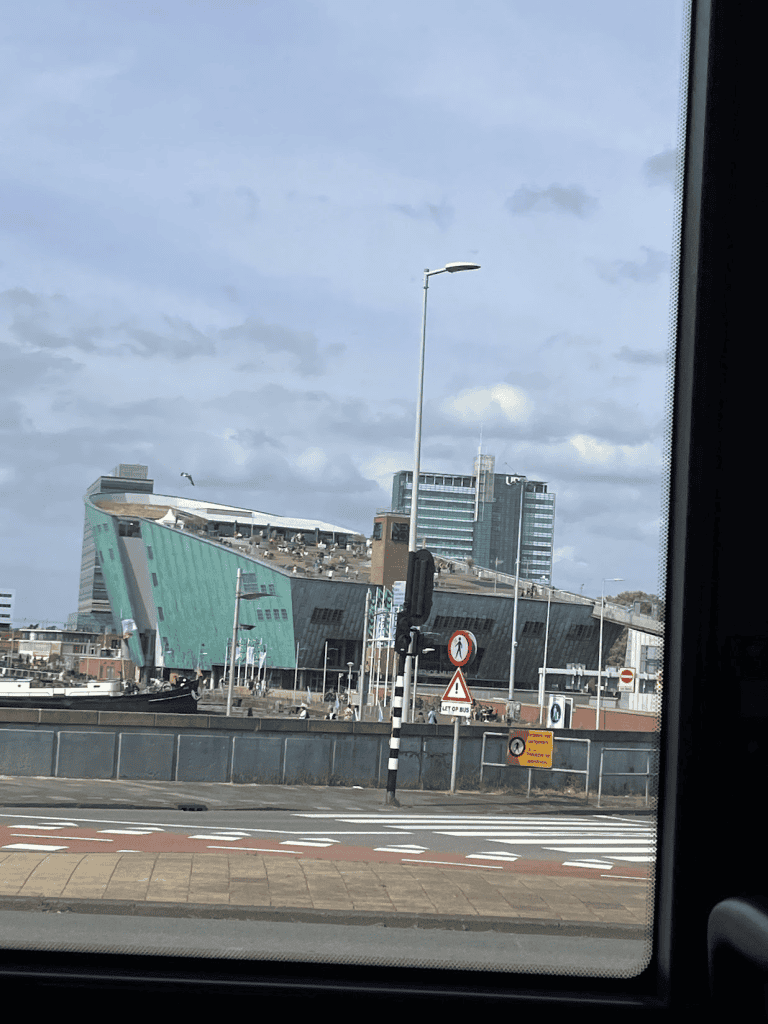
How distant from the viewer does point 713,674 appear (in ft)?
6.73

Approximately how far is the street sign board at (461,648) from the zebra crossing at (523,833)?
227 centimetres

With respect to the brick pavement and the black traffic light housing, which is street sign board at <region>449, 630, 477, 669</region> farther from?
the brick pavement

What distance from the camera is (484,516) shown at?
41094 mm

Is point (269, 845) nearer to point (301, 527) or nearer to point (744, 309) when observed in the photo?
point (744, 309)

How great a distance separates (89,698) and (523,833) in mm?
21273

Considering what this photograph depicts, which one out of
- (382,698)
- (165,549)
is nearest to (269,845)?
(382,698)

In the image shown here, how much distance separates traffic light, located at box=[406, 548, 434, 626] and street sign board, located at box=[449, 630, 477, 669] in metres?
2.85

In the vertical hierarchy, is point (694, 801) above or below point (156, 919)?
above

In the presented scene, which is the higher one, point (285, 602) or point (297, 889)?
point (285, 602)

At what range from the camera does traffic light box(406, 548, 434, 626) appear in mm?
14148

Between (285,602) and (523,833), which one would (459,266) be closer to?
(523,833)

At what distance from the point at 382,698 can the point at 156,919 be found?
4904cm

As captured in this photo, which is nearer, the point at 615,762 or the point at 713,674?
the point at 713,674

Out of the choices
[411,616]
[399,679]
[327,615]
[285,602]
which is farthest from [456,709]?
[285,602]
